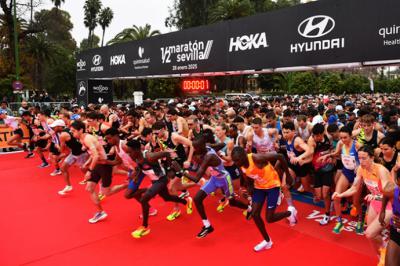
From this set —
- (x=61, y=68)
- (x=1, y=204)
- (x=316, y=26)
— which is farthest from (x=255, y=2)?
(x=1, y=204)

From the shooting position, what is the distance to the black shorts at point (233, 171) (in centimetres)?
659

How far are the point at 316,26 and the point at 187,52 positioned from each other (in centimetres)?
530

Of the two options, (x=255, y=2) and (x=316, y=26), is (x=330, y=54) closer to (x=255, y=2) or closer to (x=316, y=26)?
(x=316, y=26)

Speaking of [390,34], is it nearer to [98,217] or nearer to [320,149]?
[320,149]

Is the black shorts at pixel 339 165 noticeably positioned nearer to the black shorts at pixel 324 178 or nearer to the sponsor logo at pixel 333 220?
the black shorts at pixel 324 178

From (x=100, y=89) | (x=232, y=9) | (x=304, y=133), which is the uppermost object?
(x=232, y=9)

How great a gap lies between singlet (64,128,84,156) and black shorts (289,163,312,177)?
193 inches

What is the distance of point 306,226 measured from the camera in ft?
19.0

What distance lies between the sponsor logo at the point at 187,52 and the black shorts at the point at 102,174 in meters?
6.78

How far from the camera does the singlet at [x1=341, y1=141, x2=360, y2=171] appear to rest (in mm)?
5191

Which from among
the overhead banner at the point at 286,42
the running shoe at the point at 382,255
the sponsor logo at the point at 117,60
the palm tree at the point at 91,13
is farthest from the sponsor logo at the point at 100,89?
the palm tree at the point at 91,13

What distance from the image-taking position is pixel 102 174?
6324 mm

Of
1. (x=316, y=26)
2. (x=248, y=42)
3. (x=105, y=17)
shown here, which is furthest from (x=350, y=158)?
(x=105, y=17)

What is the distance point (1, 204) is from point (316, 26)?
866 cm
